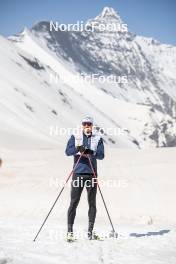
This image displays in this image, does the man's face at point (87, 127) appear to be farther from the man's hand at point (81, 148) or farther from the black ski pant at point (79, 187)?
the black ski pant at point (79, 187)

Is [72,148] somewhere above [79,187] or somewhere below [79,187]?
above

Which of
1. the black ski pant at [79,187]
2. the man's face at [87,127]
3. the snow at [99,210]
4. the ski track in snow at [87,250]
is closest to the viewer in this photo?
the ski track in snow at [87,250]

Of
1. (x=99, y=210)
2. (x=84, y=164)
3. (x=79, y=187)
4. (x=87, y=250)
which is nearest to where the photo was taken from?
(x=87, y=250)

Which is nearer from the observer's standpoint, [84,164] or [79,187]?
[79,187]

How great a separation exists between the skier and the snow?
0.58 meters

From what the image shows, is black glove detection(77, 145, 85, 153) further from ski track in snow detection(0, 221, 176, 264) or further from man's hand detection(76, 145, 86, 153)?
ski track in snow detection(0, 221, 176, 264)

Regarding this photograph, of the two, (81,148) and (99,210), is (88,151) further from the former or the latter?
(99,210)

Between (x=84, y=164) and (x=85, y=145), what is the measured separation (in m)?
0.37

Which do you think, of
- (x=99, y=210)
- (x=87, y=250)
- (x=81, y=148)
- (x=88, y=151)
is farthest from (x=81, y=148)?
(x=99, y=210)

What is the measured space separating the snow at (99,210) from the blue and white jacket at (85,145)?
1.34 meters

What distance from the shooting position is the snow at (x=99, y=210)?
9.65 m

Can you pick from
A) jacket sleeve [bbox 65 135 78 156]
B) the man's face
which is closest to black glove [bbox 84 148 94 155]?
jacket sleeve [bbox 65 135 78 156]


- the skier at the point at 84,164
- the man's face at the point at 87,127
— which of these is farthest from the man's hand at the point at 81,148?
the man's face at the point at 87,127

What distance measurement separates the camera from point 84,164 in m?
11.2
